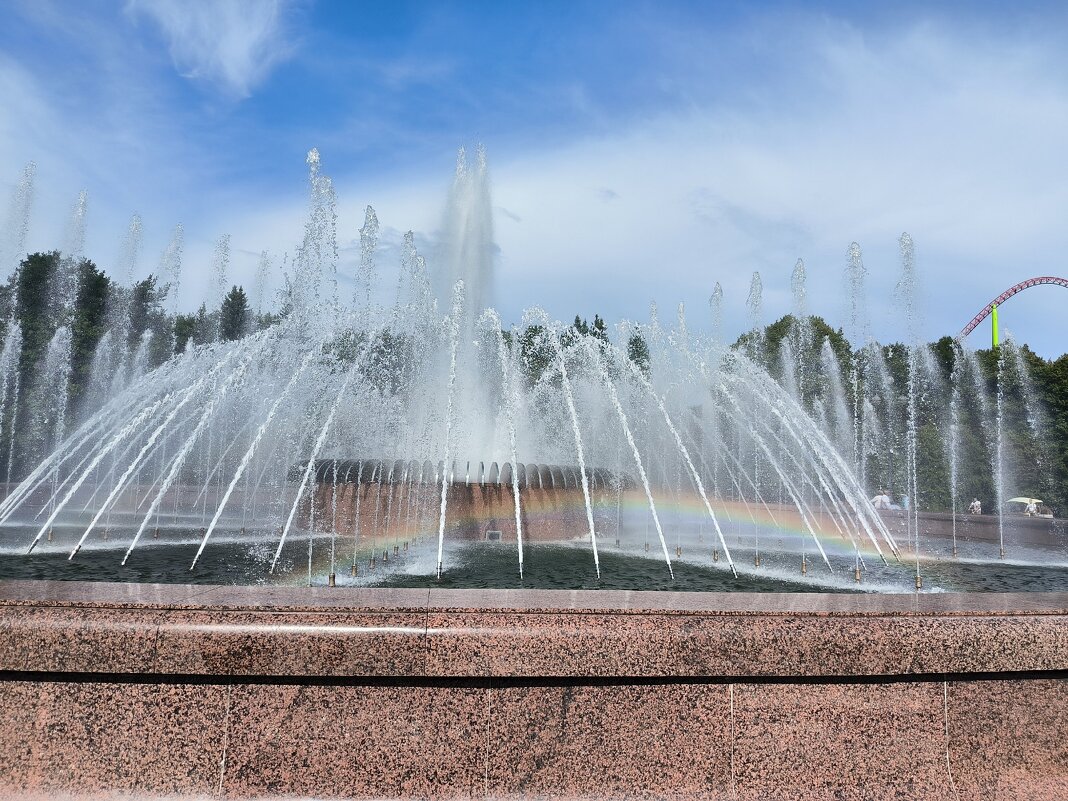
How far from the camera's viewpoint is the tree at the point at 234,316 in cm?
5416

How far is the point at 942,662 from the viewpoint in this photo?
3.14m

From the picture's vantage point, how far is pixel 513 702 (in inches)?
118

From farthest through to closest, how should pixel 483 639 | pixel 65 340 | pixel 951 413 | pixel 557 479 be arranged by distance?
1. pixel 951 413
2. pixel 65 340
3. pixel 557 479
4. pixel 483 639

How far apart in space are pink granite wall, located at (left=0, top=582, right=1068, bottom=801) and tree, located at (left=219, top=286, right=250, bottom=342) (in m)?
53.8

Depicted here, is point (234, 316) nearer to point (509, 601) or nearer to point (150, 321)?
point (150, 321)

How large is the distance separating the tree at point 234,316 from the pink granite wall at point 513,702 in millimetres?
53837

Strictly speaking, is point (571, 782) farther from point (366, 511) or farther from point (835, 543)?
point (835, 543)

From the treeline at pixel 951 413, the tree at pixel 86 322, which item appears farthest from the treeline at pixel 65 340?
the treeline at pixel 951 413

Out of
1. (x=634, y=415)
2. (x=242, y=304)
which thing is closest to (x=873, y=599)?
(x=634, y=415)

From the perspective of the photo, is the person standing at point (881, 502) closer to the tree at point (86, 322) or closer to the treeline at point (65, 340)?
the treeline at point (65, 340)

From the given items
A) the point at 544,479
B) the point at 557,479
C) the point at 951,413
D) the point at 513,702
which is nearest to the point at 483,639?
the point at 513,702

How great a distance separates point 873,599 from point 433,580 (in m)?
5.63

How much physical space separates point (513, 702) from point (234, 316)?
56333 mm

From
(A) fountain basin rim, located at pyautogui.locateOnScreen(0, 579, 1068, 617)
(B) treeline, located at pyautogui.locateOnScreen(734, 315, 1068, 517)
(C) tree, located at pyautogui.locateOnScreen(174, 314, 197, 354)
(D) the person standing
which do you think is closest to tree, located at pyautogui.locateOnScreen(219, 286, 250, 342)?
(C) tree, located at pyautogui.locateOnScreen(174, 314, 197, 354)
